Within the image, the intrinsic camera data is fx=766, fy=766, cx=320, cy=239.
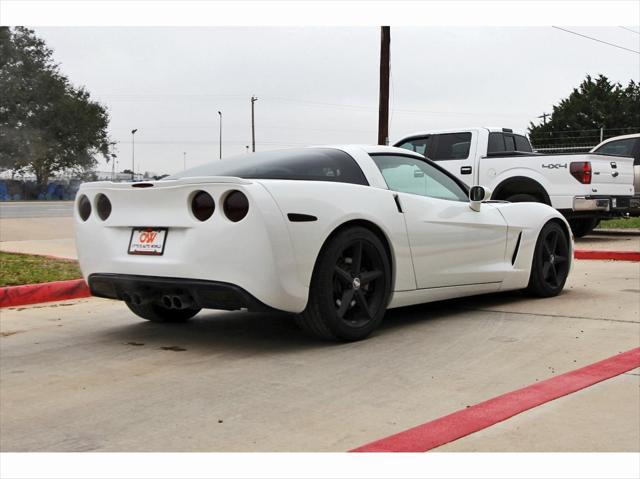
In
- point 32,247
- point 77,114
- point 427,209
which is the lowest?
point 32,247

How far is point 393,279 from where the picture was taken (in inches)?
214

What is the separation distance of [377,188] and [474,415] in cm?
233

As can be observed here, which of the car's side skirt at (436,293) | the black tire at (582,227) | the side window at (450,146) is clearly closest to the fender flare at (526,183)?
the side window at (450,146)

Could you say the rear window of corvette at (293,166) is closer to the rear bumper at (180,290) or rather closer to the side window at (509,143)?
the rear bumper at (180,290)

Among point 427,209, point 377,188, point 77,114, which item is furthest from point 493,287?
point 77,114

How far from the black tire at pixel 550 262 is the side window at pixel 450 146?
245 inches

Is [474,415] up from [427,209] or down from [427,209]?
down

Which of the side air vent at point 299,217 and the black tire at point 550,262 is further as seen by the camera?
the black tire at point 550,262

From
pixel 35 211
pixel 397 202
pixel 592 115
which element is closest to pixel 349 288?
pixel 397 202

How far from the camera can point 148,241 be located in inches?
198

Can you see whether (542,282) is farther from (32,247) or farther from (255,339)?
(32,247)

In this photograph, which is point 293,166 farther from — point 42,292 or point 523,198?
point 523,198

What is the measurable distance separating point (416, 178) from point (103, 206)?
2371 mm

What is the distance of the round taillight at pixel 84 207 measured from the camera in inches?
216
